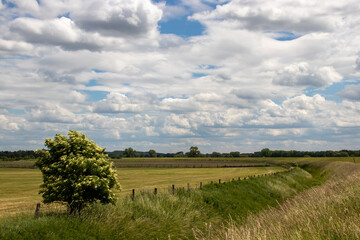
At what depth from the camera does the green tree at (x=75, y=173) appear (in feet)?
47.9

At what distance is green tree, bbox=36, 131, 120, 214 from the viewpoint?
14586 mm

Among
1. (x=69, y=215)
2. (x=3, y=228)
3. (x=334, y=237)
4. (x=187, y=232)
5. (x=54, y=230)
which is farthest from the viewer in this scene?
(x=187, y=232)

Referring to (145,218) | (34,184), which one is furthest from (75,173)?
(34,184)

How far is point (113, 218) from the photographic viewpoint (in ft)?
48.6

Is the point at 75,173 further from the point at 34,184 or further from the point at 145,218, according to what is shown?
the point at 34,184

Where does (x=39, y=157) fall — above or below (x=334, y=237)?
A: above

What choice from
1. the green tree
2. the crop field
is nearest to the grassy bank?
the green tree

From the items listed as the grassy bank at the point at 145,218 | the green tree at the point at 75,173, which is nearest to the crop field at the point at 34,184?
the grassy bank at the point at 145,218

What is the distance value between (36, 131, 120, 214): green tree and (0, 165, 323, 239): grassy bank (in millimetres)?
744

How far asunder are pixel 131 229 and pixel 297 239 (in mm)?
9900

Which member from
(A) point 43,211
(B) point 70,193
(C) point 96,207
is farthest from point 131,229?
(A) point 43,211

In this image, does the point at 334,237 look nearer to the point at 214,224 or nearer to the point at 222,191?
the point at 214,224

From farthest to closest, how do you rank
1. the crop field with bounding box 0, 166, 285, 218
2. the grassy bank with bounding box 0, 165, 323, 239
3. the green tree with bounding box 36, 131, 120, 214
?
the crop field with bounding box 0, 166, 285, 218 < the green tree with bounding box 36, 131, 120, 214 < the grassy bank with bounding box 0, 165, 323, 239

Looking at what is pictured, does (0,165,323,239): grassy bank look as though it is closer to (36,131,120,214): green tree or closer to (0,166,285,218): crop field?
(36,131,120,214): green tree
